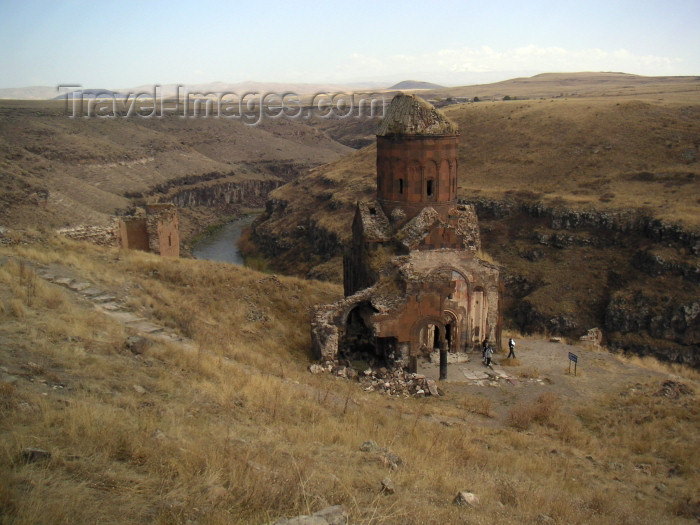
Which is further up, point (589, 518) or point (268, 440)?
point (268, 440)

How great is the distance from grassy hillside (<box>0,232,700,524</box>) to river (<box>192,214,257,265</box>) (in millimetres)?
33346

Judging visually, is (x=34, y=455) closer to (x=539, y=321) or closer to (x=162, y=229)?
(x=162, y=229)

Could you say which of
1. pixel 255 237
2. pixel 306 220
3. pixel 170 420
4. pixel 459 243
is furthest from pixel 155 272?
pixel 255 237

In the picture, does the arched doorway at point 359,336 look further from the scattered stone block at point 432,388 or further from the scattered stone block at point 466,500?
the scattered stone block at point 466,500

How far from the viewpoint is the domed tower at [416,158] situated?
1819 cm

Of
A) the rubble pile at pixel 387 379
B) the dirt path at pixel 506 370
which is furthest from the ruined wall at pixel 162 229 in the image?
the rubble pile at pixel 387 379

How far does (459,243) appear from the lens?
1695cm

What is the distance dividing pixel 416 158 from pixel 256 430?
1259 cm

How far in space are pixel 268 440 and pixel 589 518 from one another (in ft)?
13.3

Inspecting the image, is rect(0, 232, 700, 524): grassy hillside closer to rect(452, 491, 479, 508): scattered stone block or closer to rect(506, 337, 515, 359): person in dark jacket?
rect(452, 491, 479, 508): scattered stone block

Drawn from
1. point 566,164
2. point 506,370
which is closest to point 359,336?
point 506,370

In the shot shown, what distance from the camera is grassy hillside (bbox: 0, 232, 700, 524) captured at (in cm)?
521

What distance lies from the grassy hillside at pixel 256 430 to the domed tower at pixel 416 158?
5355 mm

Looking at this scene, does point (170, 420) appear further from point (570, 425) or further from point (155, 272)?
point (155, 272)
